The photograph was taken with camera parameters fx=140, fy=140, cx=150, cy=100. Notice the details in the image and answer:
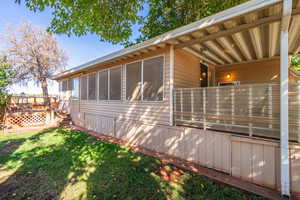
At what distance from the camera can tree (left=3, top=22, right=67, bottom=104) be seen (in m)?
13.2

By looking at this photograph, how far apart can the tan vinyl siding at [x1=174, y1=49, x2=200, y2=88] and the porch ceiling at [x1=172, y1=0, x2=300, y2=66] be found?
25 cm

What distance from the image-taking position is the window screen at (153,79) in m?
4.41

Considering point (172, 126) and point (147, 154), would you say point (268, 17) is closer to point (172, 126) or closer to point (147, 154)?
point (172, 126)

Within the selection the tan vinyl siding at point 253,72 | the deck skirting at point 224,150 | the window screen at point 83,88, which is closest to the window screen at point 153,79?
the deck skirting at point 224,150

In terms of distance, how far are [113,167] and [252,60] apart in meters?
6.58

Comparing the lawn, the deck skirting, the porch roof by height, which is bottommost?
the lawn

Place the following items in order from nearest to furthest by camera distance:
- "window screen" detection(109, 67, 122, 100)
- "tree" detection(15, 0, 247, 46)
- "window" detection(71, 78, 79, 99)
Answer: "tree" detection(15, 0, 247, 46)
"window screen" detection(109, 67, 122, 100)
"window" detection(71, 78, 79, 99)

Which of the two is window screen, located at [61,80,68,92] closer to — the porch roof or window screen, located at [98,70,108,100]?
window screen, located at [98,70,108,100]

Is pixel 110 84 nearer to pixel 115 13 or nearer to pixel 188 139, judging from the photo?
pixel 115 13

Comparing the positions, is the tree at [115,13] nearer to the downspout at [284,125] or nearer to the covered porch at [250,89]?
the covered porch at [250,89]

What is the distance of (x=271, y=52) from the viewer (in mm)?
4902

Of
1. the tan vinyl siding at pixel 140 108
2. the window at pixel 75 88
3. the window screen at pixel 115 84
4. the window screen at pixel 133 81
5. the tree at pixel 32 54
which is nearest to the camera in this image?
the tan vinyl siding at pixel 140 108

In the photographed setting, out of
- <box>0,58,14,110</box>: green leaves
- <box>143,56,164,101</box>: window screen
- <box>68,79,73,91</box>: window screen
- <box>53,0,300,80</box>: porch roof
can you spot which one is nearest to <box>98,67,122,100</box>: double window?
<box>53,0,300,80</box>: porch roof

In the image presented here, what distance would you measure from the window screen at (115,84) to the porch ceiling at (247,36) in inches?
111
